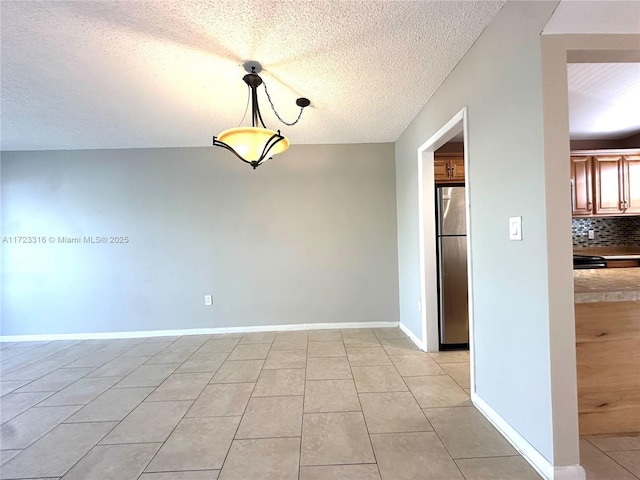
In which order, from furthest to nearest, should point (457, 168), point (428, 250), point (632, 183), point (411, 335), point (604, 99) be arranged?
point (632, 183), point (411, 335), point (457, 168), point (428, 250), point (604, 99)

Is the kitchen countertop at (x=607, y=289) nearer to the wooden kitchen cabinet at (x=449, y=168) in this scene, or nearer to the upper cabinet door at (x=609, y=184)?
the wooden kitchen cabinet at (x=449, y=168)

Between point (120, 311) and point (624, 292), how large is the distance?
15.1ft

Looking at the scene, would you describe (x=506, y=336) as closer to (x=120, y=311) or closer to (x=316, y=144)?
(x=316, y=144)

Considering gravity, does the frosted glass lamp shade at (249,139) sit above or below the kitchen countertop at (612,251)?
above

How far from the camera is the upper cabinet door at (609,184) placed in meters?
3.25

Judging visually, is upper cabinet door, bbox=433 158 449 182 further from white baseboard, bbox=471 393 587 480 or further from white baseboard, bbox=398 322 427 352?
white baseboard, bbox=471 393 587 480

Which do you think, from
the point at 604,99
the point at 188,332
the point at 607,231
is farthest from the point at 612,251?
the point at 188,332

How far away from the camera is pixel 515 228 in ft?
4.58

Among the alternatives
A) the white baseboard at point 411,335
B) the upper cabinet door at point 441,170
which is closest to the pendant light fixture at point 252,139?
the upper cabinet door at point 441,170

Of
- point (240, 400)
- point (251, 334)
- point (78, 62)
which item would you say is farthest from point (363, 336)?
point (78, 62)

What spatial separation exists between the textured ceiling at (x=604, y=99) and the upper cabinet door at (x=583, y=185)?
0.36 meters

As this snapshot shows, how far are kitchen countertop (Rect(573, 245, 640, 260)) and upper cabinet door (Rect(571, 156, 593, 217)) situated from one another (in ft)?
1.79

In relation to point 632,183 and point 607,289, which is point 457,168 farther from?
point 632,183

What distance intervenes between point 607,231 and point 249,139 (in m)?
4.61
